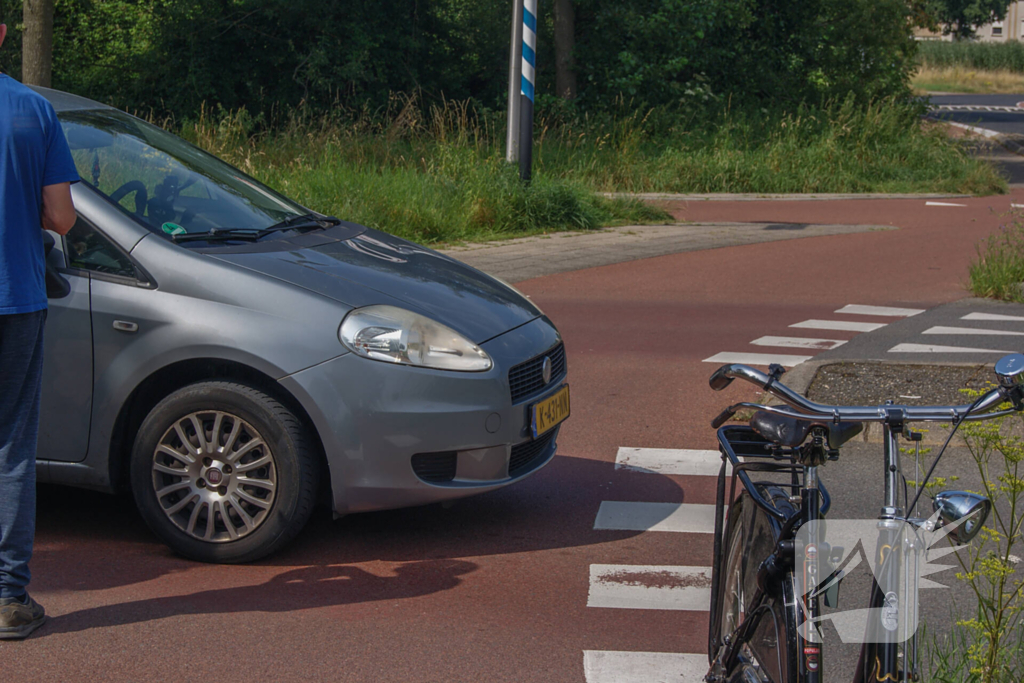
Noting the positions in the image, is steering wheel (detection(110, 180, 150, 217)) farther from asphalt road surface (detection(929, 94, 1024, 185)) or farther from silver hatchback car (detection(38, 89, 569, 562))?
asphalt road surface (detection(929, 94, 1024, 185))

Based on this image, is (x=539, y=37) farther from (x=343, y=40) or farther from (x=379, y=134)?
(x=379, y=134)

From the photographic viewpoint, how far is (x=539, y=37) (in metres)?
27.9

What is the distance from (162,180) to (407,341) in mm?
1465

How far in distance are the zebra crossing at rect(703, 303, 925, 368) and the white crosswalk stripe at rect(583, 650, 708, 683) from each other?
3.78 m

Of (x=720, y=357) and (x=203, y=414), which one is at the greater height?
(x=203, y=414)

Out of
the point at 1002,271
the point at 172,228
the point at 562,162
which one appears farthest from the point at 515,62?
the point at 172,228

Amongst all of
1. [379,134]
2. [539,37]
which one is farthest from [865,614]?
[539,37]

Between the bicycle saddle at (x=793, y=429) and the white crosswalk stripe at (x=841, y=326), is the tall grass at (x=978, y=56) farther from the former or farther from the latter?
the bicycle saddle at (x=793, y=429)

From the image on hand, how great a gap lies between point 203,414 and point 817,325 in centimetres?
643

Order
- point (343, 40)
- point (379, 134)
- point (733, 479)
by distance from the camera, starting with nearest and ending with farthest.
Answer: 1. point (733, 479)
2. point (379, 134)
3. point (343, 40)

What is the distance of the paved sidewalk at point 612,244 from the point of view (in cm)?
1212

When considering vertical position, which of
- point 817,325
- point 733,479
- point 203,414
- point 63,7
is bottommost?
point 817,325

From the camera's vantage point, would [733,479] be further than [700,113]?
No

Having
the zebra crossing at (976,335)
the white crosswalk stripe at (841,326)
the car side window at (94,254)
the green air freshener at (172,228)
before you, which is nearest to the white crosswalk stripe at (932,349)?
the zebra crossing at (976,335)
